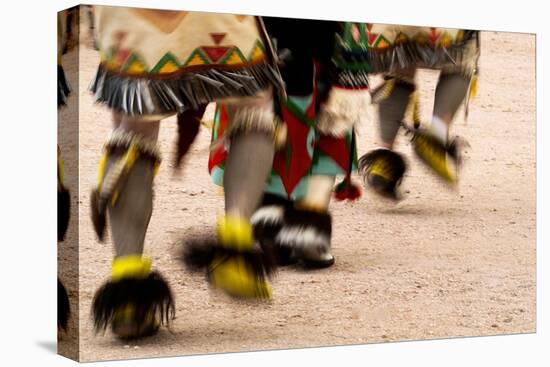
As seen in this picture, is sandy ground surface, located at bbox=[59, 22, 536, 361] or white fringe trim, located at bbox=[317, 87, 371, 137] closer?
sandy ground surface, located at bbox=[59, 22, 536, 361]

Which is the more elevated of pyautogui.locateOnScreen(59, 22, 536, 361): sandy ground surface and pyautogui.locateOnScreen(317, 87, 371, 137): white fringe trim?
pyautogui.locateOnScreen(317, 87, 371, 137): white fringe trim

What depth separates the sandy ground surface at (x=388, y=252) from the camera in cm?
511

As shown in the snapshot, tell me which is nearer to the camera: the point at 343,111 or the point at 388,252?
the point at 343,111

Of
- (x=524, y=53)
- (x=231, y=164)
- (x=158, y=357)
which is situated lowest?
(x=158, y=357)

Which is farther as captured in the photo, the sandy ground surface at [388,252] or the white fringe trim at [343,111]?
the white fringe trim at [343,111]

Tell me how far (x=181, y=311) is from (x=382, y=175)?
116cm

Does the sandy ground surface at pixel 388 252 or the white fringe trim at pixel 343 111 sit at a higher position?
the white fringe trim at pixel 343 111

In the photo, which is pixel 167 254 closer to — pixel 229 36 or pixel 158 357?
pixel 158 357

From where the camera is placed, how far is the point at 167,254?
17.0 feet

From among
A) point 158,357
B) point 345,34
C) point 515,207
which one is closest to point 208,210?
point 158,357

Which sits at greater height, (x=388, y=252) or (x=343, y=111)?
(x=343, y=111)

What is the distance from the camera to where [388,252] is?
570cm

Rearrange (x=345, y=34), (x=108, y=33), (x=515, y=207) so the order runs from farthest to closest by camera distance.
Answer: (x=515, y=207) < (x=345, y=34) < (x=108, y=33)

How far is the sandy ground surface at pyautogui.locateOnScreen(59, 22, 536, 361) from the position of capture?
16.8ft
